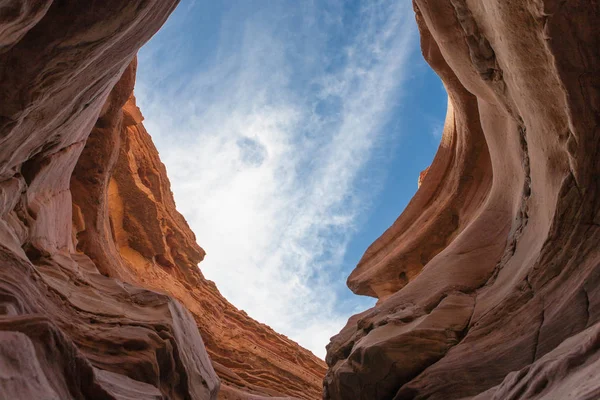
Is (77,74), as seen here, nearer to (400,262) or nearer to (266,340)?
(400,262)

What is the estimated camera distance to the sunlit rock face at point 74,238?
6.12m

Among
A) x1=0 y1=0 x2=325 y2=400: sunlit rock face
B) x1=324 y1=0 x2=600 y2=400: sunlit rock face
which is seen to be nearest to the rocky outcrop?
x1=0 y1=0 x2=325 y2=400: sunlit rock face

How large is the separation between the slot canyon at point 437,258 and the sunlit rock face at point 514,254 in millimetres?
30

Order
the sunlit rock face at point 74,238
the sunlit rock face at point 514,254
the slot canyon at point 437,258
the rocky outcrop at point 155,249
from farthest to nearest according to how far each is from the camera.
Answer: the rocky outcrop at point 155,249
the sunlit rock face at point 514,254
the slot canyon at point 437,258
the sunlit rock face at point 74,238

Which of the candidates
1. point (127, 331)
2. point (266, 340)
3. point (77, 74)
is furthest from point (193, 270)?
point (77, 74)

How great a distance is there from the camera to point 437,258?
12578 millimetres

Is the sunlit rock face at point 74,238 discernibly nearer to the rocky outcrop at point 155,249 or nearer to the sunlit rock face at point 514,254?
the rocky outcrop at point 155,249

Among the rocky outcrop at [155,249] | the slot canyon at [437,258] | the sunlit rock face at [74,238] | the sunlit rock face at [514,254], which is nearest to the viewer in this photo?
the sunlit rock face at [74,238]

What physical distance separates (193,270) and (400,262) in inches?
421

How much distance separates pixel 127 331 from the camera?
9.44 meters

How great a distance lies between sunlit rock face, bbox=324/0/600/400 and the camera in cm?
661

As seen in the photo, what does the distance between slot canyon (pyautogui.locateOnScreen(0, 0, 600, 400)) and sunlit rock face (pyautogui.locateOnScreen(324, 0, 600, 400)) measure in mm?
30

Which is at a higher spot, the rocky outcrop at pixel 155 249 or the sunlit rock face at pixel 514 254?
the rocky outcrop at pixel 155 249

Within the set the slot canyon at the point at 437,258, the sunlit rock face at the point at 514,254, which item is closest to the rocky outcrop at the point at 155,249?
the slot canyon at the point at 437,258
